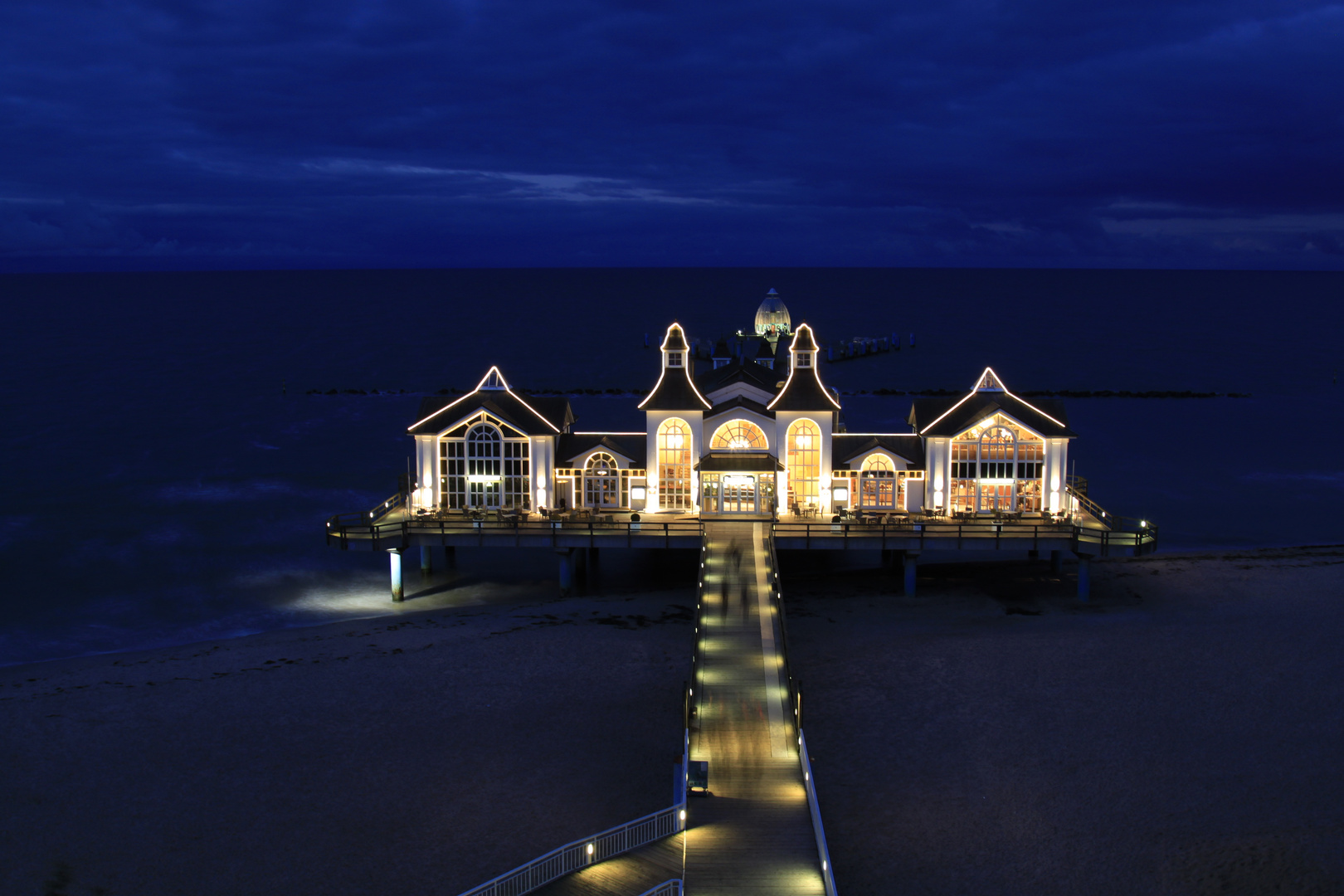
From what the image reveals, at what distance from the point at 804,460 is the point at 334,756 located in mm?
20591

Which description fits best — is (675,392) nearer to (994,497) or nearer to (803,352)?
(803,352)

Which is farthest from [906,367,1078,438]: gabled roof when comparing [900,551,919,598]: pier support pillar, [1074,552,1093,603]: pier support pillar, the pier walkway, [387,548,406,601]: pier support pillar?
[387,548,406,601]: pier support pillar

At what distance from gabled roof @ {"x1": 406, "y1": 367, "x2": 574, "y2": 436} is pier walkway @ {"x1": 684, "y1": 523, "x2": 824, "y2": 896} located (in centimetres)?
1121

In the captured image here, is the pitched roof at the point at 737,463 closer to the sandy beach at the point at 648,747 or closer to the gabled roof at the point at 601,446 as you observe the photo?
the gabled roof at the point at 601,446

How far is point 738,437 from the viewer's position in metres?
40.5

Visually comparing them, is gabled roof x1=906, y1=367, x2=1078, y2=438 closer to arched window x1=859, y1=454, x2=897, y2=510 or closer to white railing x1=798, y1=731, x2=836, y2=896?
arched window x1=859, y1=454, x2=897, y2=510

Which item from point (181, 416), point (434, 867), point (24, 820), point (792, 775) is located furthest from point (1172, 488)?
point (181, 416)

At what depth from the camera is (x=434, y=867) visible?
20531 millimetres

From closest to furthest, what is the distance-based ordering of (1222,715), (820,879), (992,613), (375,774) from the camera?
(820,879), (375,774), (1222,715), (992,613)

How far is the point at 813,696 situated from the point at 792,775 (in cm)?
764

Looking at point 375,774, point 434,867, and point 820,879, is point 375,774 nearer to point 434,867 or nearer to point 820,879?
point 434,867

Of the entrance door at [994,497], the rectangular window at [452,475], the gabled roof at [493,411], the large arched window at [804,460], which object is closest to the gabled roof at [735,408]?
the large arched window at [804,460]

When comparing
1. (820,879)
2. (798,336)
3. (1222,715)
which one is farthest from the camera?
(798,336)

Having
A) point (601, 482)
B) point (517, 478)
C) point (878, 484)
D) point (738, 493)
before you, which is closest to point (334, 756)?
point (517, 478)
